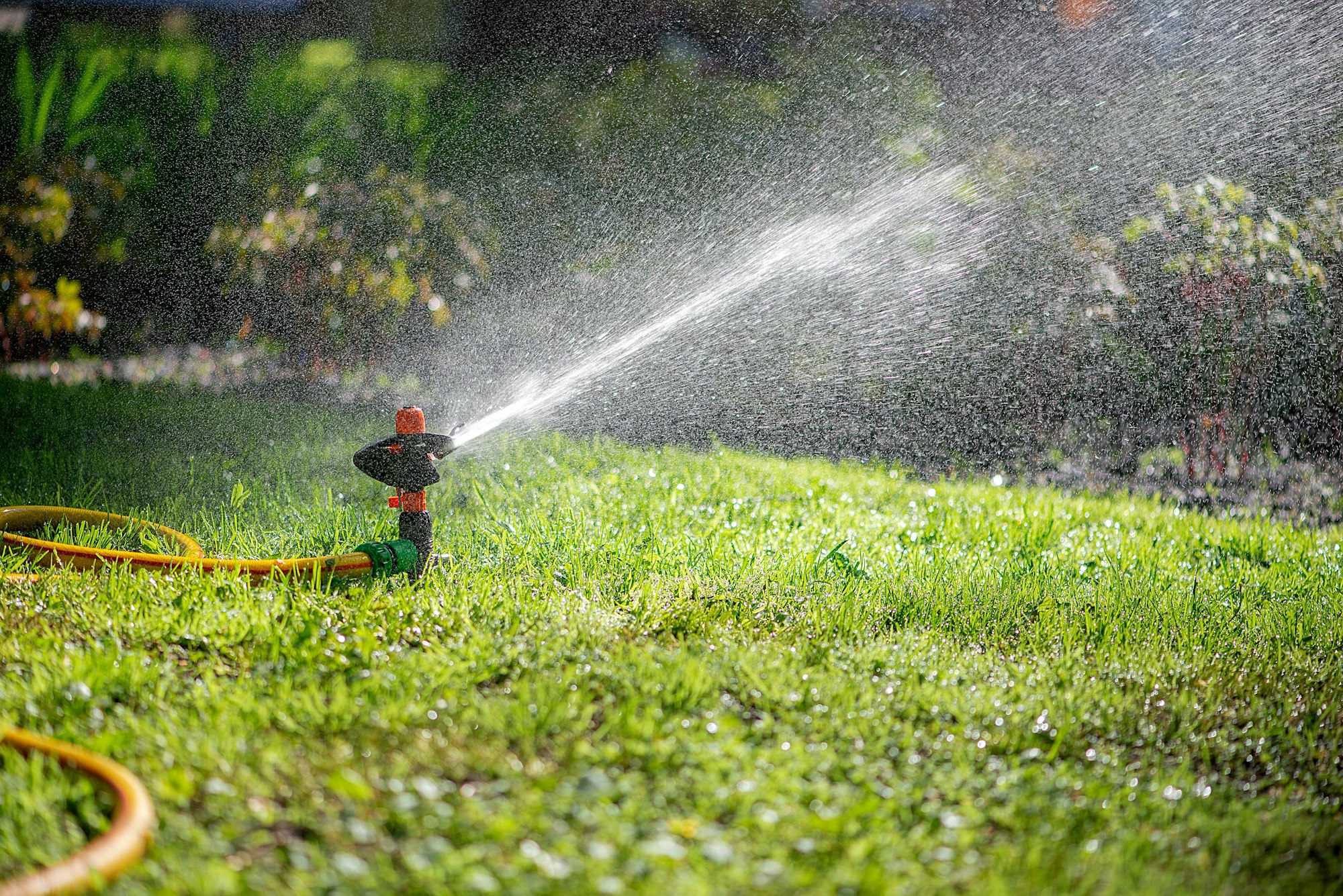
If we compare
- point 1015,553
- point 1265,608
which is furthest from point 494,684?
point 1265,608

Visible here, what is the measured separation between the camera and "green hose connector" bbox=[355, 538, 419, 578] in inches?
121

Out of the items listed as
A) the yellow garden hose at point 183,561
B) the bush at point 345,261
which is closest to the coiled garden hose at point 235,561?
the yellow garden hose at point 183,561

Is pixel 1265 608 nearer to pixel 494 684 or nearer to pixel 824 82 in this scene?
pixel 494 684

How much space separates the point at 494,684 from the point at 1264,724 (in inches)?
71.2

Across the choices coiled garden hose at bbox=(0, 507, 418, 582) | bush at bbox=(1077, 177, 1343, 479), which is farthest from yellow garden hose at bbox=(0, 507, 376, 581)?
bush at bbox=(1077, 177, 1343, 479)

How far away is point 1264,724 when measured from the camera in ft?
8.32

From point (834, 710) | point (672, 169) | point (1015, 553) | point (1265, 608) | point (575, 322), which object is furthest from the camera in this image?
point (672, 169)

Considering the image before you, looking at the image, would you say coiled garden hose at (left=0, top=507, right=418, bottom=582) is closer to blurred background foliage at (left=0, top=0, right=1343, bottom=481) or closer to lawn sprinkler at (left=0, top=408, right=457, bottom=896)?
lawn sprinkler at (left=0, top=408, right=457, bottom=896)

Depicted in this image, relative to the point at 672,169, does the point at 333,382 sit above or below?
below

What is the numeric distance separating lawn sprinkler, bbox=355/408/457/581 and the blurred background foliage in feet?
13.0

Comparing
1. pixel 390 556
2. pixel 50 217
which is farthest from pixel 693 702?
pixel 50 217

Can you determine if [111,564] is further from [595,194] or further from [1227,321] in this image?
[1227,321]

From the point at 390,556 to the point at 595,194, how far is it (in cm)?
511

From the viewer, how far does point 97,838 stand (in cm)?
174
